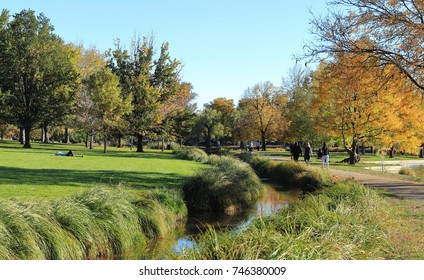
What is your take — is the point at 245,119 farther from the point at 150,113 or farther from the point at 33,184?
the point at 33,184

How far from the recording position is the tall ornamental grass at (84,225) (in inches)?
287

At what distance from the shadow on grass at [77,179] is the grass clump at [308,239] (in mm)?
6703

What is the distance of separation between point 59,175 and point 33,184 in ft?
10.2

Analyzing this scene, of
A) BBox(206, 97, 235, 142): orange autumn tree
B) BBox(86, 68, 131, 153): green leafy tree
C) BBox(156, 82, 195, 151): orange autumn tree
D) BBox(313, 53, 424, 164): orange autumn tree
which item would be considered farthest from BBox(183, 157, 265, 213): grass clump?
BBox(206, 97, 235, 142): orange autumn tree

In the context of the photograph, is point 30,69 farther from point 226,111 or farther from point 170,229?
point 226,111

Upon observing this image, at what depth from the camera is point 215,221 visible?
12977 mm

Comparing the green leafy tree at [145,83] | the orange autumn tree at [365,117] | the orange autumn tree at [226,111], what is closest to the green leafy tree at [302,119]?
the orange autumn tree at [365,117]

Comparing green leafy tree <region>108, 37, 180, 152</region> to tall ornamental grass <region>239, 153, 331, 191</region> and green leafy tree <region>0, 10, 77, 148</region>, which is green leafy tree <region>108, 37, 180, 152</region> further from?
tall ornamental grass <region>239, 153, 331, 191</region>

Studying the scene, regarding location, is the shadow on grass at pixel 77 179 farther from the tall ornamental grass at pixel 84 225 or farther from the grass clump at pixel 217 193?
the tall ornamental grass at pixel 84 225

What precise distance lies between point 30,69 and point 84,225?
35.8 meters

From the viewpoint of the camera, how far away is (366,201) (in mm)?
10625

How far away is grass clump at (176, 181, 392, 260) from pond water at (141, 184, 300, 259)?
0.98 meters

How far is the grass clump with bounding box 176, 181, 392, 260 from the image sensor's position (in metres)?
5.85
